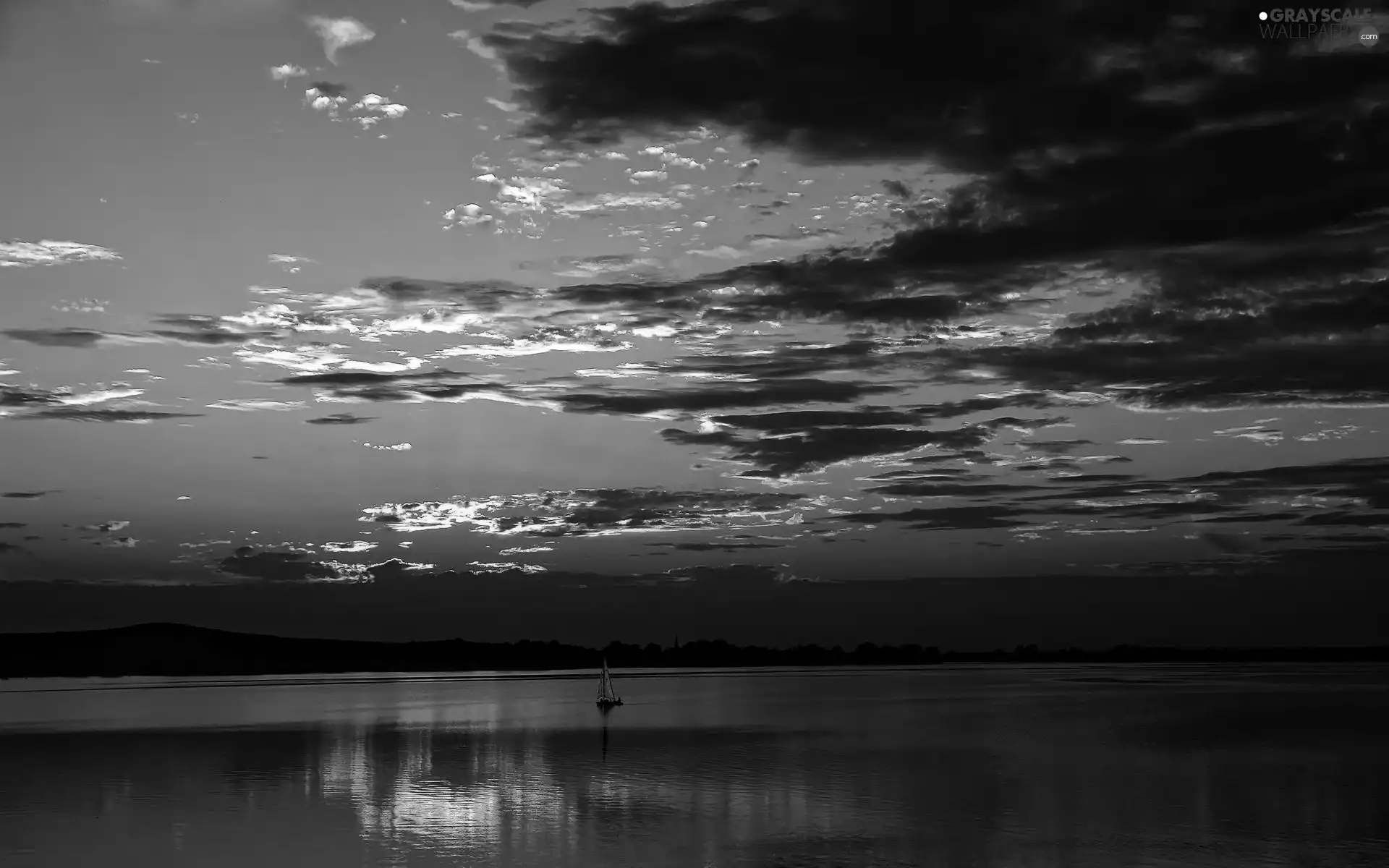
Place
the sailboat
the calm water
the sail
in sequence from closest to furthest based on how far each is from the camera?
the calm water, the sailboat, the sail

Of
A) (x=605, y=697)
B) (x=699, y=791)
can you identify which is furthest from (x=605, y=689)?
(x=699, y=791)

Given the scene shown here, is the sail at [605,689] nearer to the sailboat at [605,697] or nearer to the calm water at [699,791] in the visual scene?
the sailboat at [605,697]

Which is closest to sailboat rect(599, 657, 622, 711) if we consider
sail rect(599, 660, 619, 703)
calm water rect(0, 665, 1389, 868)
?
sail rect(599, 660, 619, 703)

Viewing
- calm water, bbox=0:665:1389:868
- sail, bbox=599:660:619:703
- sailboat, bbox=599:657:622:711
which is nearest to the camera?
calm water, bbox=0:665:1389:868

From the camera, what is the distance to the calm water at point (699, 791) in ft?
113

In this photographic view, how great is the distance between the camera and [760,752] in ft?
217

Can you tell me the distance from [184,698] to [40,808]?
397 ft

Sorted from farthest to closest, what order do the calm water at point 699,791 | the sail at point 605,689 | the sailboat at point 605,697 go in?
the sail at point 605,689, the sailboat at point 605,697, the calm water at point 699,791

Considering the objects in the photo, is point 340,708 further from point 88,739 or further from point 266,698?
point 88,739

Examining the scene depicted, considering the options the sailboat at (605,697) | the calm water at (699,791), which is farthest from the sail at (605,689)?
the calm water at (699,791)

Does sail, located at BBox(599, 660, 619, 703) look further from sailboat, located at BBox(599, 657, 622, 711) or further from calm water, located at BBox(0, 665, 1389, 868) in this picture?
calm water, located at BBox(0, 665, 1389, 868)

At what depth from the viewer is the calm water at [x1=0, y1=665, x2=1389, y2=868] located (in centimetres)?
3450

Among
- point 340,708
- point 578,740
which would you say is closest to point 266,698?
point 340,708

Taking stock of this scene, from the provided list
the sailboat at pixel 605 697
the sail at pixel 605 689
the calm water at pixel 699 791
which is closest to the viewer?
the calm water at pixel 699 791
